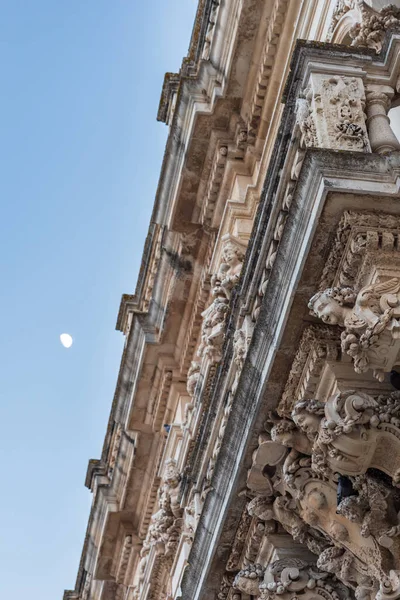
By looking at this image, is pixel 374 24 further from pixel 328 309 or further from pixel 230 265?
pixel 230 265

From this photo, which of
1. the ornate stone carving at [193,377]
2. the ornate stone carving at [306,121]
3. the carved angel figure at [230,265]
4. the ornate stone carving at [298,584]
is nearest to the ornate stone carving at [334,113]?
Answer: the ornate stone carving at [306,121]

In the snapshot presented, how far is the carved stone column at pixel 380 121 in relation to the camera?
7.29 m

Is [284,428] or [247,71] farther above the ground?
[247,71]

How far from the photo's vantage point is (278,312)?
24.8 ft

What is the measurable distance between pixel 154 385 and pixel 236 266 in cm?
358

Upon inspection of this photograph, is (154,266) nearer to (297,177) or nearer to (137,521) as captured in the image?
(137,521)

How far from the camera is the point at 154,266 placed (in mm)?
14250

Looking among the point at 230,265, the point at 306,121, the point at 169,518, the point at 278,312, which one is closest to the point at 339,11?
the point at 306,121

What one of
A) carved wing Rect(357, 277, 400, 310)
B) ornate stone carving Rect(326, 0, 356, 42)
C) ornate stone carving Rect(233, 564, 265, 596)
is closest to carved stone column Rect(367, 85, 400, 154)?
carved wing Rect(357, 277, 400, 310)

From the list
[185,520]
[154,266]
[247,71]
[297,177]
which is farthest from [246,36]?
[185,520]

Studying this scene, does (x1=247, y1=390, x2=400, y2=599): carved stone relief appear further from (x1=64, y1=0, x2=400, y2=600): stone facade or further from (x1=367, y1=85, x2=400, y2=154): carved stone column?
(x1=367, y1=85, x2=400, y2=154): carved stone column

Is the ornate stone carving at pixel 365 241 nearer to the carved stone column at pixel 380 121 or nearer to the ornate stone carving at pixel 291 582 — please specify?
the carved stone column at pixel 380 121

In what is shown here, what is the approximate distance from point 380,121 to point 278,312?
201 centimetres

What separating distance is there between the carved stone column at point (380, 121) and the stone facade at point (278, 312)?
2 cm
